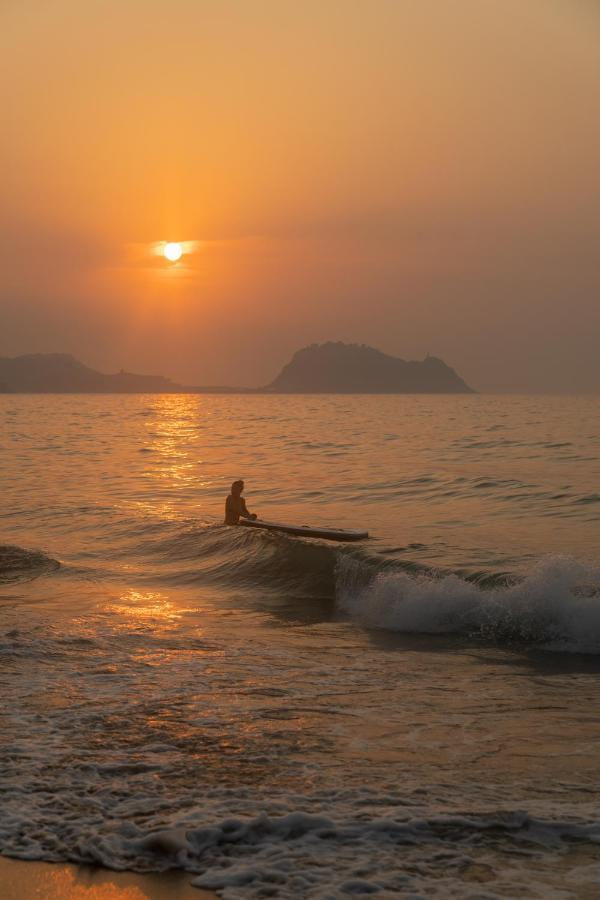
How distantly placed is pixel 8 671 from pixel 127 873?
16.9ft

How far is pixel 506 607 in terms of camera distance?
45.5ft

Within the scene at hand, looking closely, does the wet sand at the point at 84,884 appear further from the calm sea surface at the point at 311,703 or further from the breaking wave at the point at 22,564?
the breaking wave at the point at 22,564

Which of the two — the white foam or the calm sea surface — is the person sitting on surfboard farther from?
the white foam

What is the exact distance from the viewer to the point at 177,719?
28.1 feet

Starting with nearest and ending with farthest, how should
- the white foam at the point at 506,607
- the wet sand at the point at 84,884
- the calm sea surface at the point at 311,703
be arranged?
1. the wet sand at the point at 84,884
2. the calm sea surface at the point at 311,703
3. the white foam at the point at 506,607

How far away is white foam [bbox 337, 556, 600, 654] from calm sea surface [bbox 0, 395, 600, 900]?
4 centimetres

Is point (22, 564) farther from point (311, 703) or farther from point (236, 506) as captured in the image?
point (311, 703)

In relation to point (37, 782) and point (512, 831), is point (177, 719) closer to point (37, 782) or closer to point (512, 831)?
point (37, 782)

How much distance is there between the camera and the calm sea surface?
5.89 meters

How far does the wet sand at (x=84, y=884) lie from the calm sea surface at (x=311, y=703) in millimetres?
150

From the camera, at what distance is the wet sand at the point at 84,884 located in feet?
17.4

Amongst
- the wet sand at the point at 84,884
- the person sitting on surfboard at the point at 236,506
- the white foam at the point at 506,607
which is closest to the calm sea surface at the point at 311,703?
the white foam at the point at 506,607

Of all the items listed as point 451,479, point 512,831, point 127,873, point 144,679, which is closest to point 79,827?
point 127,873

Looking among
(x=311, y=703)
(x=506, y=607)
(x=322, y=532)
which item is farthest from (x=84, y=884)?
(x=322, y=532)
